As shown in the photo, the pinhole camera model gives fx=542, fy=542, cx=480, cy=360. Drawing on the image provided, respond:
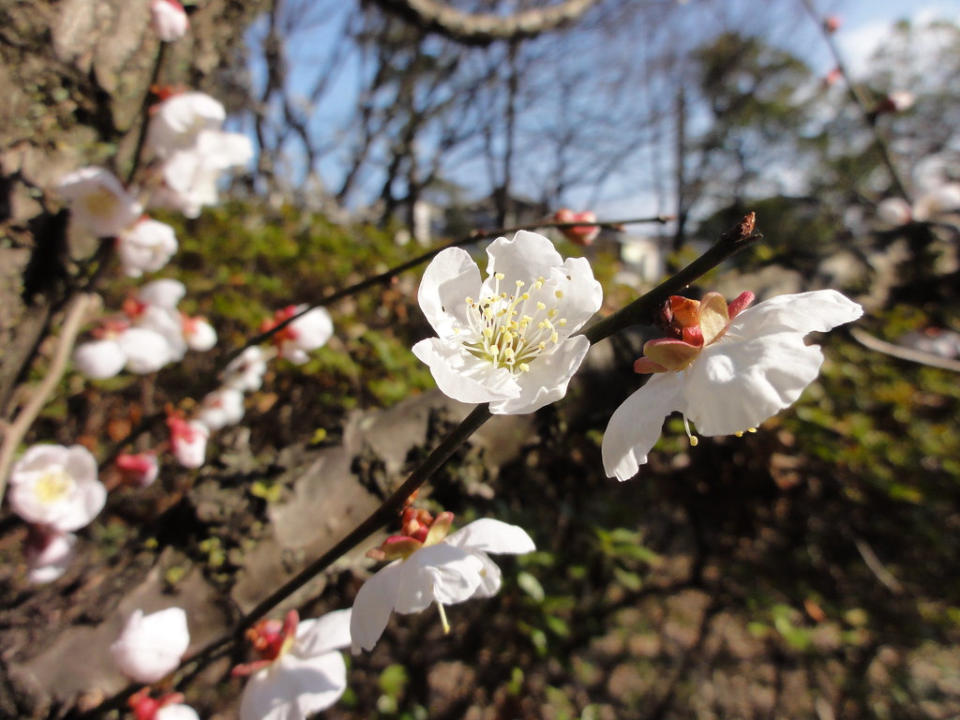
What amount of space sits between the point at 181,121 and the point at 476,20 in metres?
1.26

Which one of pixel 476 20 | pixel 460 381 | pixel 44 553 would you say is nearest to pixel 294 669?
pixel 460 381

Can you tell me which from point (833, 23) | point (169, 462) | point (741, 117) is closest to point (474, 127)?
point (833, 23)

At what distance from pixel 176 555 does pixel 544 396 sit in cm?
67

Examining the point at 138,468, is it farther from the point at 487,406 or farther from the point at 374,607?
the point at 487,406

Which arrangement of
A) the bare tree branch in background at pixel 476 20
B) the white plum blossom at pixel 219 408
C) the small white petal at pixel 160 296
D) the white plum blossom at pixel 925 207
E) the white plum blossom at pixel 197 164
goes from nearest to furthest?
the white plum blossom at pixel 197 164, the small white petal at pixel 160 296, the white plum blossom at pixel 219 408, the bare tree branch in background at pixel 476 20, the white plum blossom at pixel 925 207

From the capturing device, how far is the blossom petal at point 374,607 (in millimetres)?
506

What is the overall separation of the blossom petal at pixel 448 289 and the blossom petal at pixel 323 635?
1.23 ft

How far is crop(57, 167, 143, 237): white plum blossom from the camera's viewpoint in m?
0.89

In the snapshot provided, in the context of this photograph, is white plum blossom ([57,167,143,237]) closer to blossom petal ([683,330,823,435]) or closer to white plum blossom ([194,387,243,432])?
white plum blossom ([194,387,243,432])

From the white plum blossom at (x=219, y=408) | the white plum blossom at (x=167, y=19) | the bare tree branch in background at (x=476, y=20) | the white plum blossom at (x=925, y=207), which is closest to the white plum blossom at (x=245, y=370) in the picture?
the white plum blossom at (x=219, y=408)

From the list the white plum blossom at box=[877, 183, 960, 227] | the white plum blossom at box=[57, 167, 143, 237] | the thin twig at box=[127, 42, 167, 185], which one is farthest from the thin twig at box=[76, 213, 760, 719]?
the white plum blossom at box=[877, 183, 960, 227]

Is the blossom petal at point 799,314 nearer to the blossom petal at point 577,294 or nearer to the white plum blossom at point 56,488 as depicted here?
the blossom petal at point 577,294

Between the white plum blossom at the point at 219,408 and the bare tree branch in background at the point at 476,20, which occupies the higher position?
the bare tree branch in background at the point at 476,20

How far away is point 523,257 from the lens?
1.84 feet
